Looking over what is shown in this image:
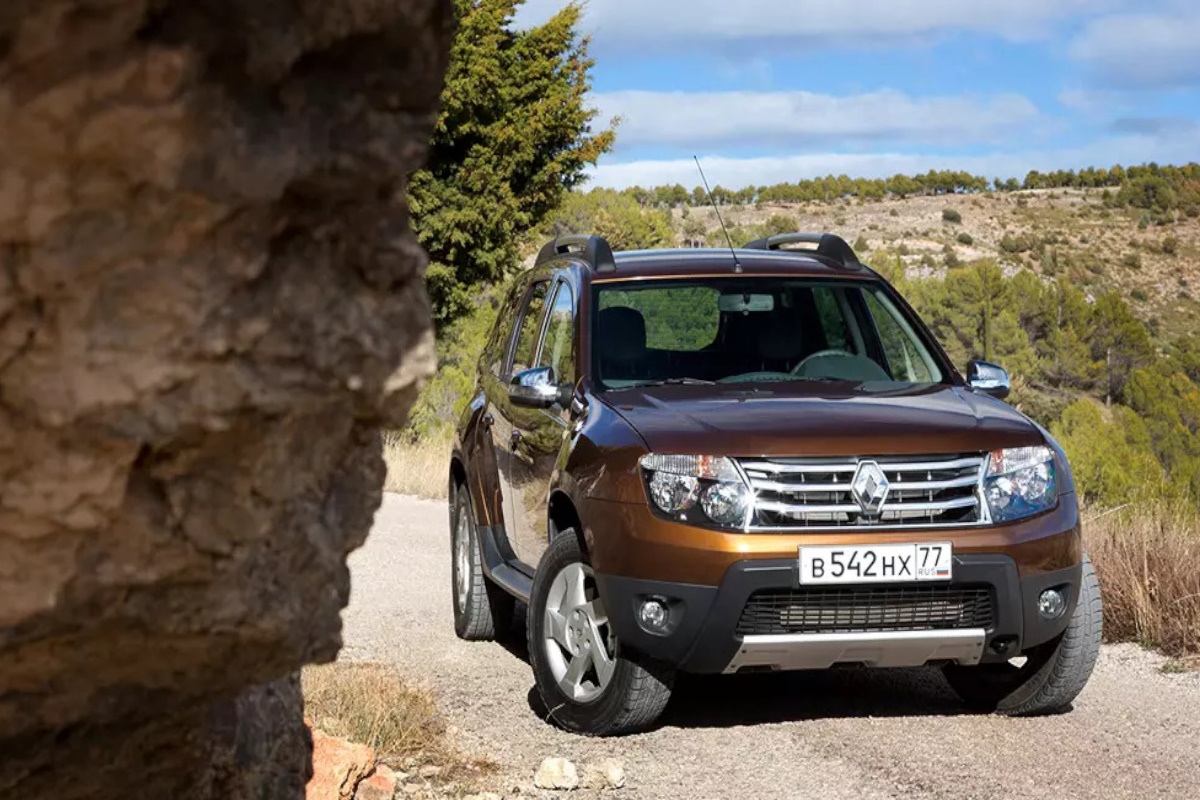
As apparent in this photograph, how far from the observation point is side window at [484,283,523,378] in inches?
346

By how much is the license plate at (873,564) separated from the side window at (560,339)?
1.75 m

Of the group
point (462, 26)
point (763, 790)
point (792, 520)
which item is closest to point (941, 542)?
point (792, 520)

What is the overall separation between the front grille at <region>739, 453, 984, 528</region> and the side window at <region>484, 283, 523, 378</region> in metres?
2.95

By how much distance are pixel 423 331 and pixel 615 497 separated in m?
4.22

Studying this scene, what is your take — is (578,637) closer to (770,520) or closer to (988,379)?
(770,520)

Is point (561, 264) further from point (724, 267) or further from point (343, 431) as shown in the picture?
point (343, 431)

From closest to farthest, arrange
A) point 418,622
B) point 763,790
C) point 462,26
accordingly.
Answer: point 763,790
point 418,622
point 462,26

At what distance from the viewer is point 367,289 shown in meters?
1.82

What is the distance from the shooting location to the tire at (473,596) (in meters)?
8.45

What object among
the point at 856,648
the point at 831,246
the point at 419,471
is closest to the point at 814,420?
the point at 856,648

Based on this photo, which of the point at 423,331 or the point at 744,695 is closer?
the point at 423,331

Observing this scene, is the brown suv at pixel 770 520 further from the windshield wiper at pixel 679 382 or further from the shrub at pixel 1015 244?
the shrub at pixel 1015 244

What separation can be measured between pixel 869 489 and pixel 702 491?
594 millimetres

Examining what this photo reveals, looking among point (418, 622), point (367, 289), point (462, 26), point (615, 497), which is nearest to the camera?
point (367, 289)
